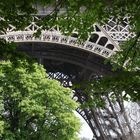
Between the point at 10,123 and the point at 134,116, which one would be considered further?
the point at 134,116

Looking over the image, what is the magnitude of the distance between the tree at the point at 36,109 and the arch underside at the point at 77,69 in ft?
7.64

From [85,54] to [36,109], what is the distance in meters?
5.24

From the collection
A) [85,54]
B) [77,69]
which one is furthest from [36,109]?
[77,69]

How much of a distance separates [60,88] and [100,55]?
2.82 meters

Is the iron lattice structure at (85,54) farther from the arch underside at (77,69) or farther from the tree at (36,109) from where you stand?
the tree at (36,109)

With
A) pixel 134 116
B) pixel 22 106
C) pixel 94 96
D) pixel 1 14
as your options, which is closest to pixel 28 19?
pixel 1 14

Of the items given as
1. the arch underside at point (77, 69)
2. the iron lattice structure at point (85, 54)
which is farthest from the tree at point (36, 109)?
the arch underside at point (77, 69)

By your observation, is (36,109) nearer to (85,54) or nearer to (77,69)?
(85,54)

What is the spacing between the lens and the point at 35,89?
25.3m

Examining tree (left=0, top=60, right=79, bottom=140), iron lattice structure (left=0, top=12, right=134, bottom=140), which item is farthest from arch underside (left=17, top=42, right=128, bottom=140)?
tree (left=0, top=60, right=79, bottom=140)

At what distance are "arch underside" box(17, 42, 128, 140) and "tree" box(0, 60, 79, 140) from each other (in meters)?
2.33

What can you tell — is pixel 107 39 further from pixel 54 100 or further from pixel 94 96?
pixel 94 96

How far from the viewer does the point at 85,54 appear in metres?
28.0

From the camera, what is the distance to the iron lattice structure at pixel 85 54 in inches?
980
